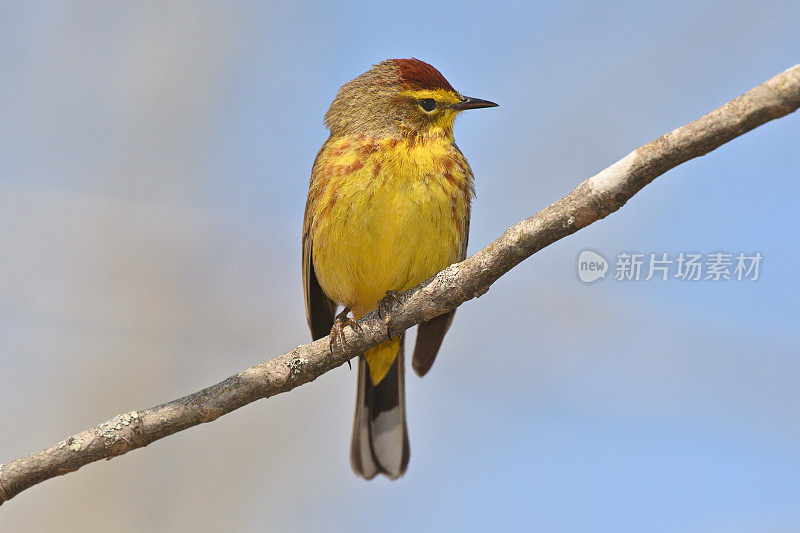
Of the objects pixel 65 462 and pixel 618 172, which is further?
pixel 65 462

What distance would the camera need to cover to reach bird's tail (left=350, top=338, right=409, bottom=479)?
563cm

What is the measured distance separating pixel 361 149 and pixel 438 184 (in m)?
0.53

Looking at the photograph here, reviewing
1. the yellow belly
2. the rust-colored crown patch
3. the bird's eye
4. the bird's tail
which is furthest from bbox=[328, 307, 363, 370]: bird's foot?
the rust-colored crown patch

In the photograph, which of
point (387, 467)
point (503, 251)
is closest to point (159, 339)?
point (387, 467)

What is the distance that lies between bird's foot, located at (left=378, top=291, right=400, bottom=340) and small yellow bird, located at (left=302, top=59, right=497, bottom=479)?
2 centimetres

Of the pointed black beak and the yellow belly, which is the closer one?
the yellow belly

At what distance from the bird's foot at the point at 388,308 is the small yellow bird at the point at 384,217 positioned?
2 cm

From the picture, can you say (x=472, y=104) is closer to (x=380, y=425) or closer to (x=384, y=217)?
(x=384, y=217)

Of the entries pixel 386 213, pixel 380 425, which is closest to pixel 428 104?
pixel 386 213

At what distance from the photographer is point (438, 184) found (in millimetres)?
4648

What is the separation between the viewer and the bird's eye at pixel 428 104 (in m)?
5.14

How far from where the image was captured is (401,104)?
5164 millimetres

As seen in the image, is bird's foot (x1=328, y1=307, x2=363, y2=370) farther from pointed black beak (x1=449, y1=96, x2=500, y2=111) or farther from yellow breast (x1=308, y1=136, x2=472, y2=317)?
pointed black beak (x1=449, y1=96, x2=500, y2=111)

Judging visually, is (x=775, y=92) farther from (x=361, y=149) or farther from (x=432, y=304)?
(x=361, y=149)
